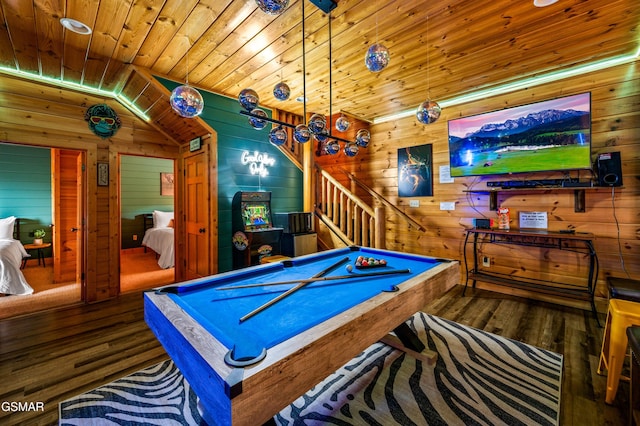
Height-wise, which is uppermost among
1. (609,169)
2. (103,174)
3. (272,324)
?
(103,174)

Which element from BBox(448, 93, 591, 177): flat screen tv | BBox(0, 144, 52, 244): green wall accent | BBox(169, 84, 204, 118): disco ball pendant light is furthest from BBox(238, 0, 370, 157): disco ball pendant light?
BBox(0, 144, 52, 244): green wall accent

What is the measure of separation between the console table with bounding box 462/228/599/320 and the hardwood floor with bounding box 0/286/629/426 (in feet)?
0.88

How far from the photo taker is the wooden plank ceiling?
87.6 inches

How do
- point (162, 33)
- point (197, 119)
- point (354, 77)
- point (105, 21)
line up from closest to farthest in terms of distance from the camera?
point (105, 21) → point (162, 33) → point (354, 77) → point (197, 119)

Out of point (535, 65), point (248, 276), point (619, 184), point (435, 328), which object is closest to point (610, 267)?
point (619, 184)

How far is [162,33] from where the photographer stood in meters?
2.56

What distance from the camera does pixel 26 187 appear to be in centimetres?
559

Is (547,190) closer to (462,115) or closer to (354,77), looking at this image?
(462,115)

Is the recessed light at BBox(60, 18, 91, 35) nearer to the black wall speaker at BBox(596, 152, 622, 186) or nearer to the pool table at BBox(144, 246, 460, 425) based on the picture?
the pool table at BBox(144, 246, 460, 425)

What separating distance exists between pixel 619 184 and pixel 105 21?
5.44 metres

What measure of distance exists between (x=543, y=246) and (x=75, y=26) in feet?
18.4

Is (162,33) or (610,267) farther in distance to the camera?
(610,267)

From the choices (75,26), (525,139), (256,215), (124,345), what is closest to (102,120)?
(75,26)

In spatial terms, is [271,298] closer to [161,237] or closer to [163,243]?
[163,243]
